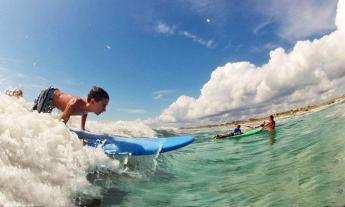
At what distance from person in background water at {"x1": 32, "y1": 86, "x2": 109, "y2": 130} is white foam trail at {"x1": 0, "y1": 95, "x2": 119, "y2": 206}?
3.07 ft

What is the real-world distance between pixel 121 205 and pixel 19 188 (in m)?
2.11

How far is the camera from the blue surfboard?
27.7 feet

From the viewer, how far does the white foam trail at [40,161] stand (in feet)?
14.0

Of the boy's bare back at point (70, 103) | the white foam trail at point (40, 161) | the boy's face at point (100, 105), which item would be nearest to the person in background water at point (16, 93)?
the boy's bare back at point (70, 103)

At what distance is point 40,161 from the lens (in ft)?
17.4

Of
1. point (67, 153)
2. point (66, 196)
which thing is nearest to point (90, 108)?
point (67, 153)

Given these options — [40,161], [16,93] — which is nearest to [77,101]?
[16,93]

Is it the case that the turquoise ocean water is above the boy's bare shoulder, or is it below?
below

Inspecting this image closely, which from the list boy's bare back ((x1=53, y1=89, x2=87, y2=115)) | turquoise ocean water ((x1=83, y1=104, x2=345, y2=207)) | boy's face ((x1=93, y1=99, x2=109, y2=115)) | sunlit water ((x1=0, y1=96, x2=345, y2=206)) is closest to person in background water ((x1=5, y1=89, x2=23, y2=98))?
boy's bare back ((x1=53, y1=89, x2=87, y2=115))

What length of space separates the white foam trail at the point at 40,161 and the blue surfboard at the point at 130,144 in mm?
694

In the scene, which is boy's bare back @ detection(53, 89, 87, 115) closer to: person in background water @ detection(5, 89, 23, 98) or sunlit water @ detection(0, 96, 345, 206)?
sunlit water @ detection(0, 96, 345, 206)

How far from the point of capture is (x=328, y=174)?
7.04 m

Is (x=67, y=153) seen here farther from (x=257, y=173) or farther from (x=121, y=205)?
(x=257, y=173)

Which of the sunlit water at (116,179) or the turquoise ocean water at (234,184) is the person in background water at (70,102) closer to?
the sunlit water at (116,179)
